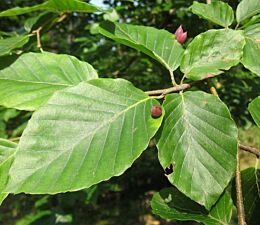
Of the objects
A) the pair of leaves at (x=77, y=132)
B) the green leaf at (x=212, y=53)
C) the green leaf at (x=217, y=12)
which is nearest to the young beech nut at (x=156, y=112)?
the pair of leaves at (x=77, y=132)

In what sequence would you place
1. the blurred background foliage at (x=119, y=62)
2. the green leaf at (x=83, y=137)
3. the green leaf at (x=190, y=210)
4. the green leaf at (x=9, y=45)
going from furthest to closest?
the blurred background foliage at (x=119, y=62), the green leaf at (x=9, y=45), the green leaf at (x=190, y=210), the green leaf at (x=83, y=137)

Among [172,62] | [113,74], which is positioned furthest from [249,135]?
[172,62]

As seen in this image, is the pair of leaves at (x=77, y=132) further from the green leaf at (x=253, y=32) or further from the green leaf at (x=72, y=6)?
the green leaf at (x=253, y=32)

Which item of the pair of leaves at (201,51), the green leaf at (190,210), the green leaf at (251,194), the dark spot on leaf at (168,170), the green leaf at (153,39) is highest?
the pair of leaves at (201,51)

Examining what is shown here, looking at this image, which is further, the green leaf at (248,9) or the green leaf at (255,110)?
the green leaf at (248,9)

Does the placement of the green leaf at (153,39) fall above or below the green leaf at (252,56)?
below

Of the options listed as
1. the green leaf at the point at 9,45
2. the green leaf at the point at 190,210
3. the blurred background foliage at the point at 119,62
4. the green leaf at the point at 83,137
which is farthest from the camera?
the blurred background foliage at the point at 119,62
